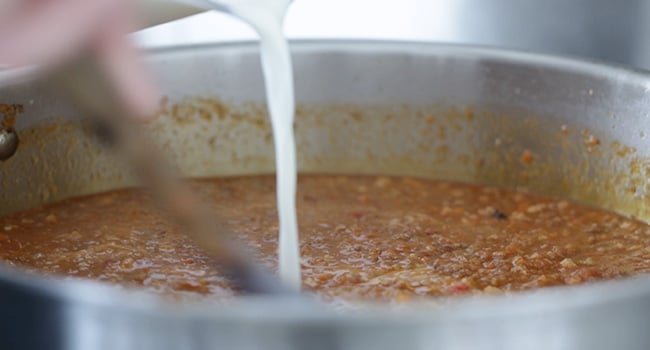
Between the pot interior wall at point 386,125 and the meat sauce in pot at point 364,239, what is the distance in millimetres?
48

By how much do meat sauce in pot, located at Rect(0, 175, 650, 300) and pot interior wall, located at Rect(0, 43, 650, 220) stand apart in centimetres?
5

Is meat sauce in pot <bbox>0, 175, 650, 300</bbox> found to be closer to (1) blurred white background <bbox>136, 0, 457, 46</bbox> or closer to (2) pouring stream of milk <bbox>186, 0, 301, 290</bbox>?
(2) pouring stream of milk <bbox>186, 0, 301, 290</bbox>

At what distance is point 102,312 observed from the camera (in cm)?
101

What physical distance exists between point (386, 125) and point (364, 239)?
0.46 metres

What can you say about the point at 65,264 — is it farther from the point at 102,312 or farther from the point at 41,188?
the point at 102,312

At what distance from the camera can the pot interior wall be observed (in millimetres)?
2133

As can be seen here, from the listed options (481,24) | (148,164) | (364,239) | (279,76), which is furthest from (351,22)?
(148,164)

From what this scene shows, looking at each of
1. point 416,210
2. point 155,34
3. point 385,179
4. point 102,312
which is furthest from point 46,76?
point 155,34

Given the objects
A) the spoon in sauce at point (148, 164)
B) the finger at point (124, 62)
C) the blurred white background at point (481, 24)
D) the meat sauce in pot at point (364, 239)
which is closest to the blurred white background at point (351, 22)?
the blurred white background at point (481, 24)

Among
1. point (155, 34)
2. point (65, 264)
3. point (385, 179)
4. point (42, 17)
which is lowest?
point (65, 264)

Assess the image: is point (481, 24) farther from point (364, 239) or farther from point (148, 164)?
point (148, 164)

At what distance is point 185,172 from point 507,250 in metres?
0.78

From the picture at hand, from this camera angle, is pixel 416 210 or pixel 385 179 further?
pixel 385 179

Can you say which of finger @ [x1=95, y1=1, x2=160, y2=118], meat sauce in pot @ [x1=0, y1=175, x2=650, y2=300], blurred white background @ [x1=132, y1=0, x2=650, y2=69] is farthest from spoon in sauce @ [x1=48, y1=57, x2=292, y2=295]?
blurred white background @ [x1=132, y1=0, x2=650, y2=69]
